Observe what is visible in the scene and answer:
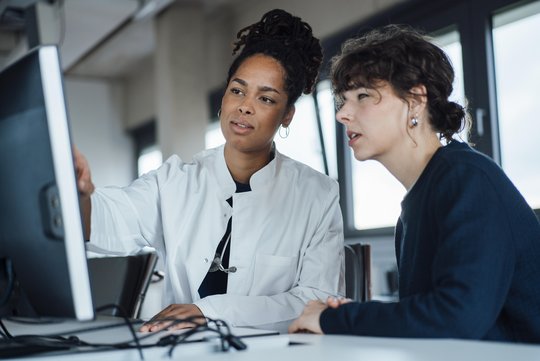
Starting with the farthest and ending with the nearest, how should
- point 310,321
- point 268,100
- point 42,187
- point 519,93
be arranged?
point 519,93, point 268,100, point 310,321, point 42,187

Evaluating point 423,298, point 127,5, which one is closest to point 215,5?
point 127,5

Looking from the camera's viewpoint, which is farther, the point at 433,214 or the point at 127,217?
the point at 127,217

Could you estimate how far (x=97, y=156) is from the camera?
297 inches

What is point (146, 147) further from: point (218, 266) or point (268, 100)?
point (218, 266)

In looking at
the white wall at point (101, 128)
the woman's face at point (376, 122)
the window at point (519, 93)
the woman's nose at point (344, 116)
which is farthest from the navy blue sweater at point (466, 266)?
the white wall at point (101, 128)

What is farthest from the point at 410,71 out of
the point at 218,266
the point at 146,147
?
the point at 146,147

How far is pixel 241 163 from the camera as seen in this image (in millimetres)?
1847

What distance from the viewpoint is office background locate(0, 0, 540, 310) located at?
3467 mm

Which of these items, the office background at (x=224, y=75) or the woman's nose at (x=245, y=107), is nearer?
the woman's nose at (x=245, y=107)

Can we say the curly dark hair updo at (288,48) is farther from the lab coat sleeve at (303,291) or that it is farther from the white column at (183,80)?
the white column at (183,80)

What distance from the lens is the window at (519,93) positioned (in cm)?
337

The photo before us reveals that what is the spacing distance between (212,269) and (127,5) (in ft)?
12.9

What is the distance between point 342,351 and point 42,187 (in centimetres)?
44

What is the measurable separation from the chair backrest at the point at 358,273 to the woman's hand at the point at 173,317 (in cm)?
44
